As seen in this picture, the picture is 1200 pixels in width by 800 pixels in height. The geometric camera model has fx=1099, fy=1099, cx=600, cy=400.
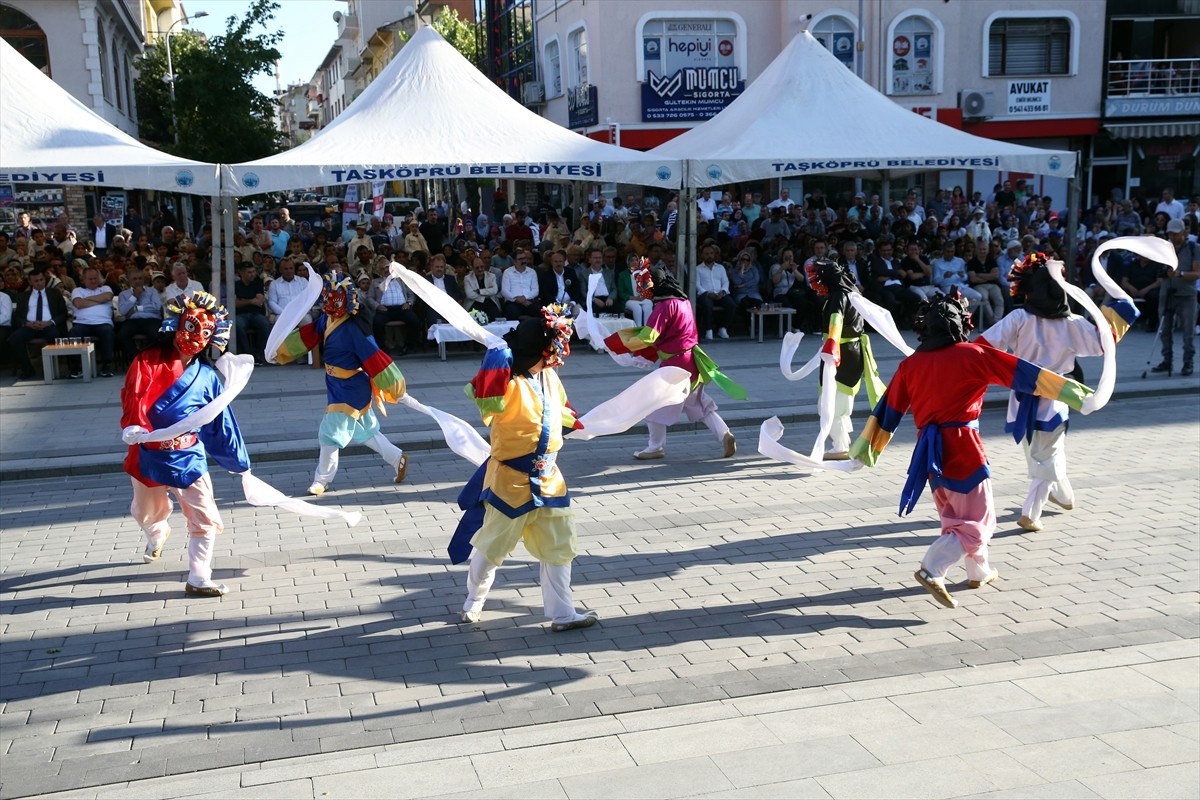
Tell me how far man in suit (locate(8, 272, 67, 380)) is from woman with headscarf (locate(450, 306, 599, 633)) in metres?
10.3

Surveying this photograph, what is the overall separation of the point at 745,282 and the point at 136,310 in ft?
28.5

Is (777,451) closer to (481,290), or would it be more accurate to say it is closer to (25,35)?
(481,290)

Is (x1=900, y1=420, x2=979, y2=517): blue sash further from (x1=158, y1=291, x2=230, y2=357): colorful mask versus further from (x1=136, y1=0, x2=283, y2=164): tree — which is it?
(x1=136, y1=0, x2=283, y2=164): tree

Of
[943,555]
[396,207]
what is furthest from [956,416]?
[396,207]

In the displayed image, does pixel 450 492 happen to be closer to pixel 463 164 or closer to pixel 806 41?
pixel 463 164

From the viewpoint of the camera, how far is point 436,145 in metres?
15.0

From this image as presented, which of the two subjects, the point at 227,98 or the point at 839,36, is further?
the point at 227,98

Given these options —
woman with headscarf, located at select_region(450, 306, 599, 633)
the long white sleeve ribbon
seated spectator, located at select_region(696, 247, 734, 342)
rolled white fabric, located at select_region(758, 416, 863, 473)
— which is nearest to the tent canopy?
seated spectator, located at select_region(696, 247, 734, 342)

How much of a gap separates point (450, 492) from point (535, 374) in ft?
11.4

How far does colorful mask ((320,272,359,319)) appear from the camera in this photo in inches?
338

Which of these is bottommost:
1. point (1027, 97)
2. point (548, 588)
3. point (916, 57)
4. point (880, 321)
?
point (548, 588)

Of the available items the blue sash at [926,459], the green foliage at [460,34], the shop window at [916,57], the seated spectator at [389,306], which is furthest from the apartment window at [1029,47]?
the blue sash at [926,459]

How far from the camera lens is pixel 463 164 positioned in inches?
570

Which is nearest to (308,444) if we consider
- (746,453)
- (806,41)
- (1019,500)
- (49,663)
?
(746,453)
